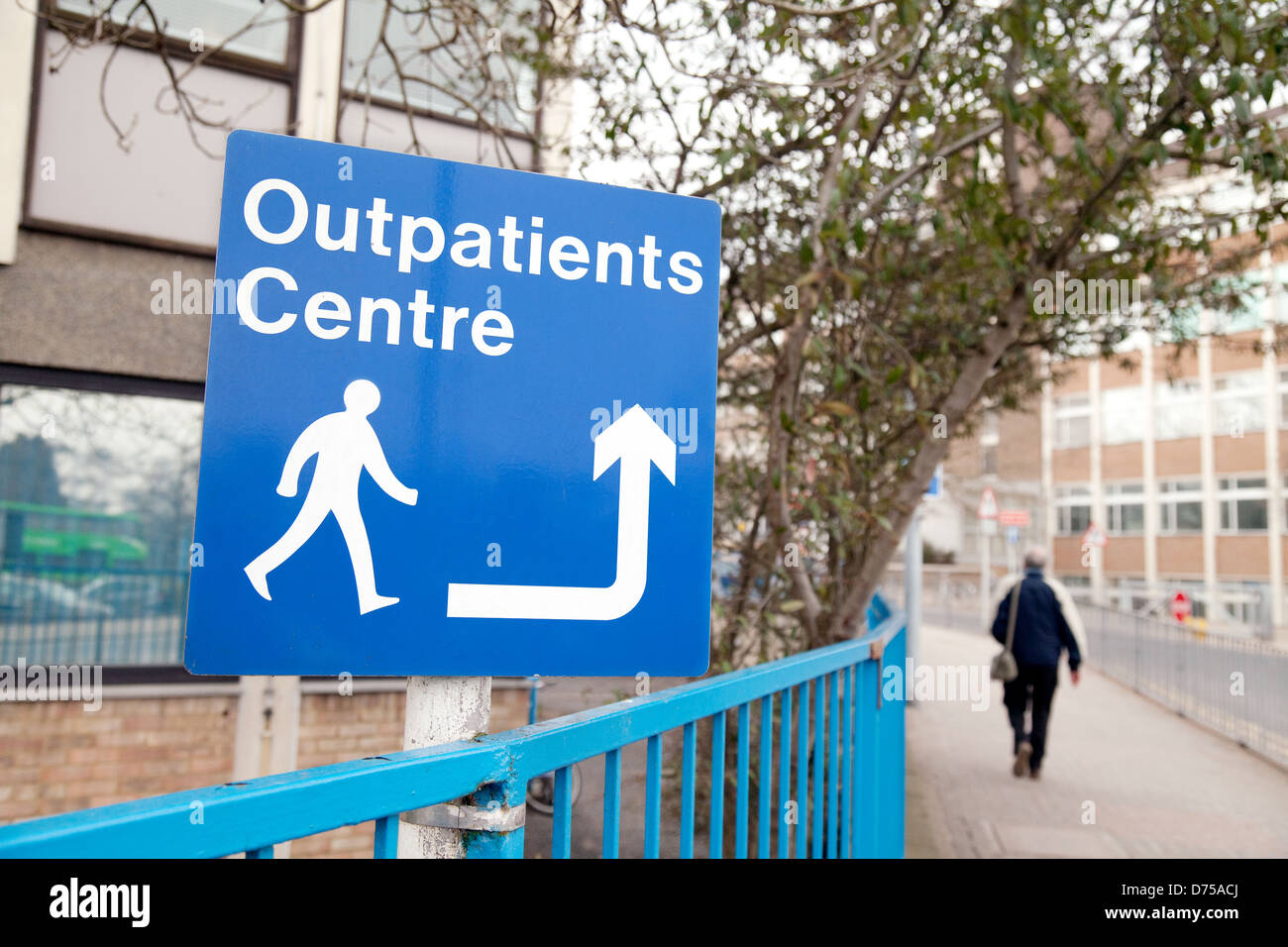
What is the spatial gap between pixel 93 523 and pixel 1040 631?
6.80m

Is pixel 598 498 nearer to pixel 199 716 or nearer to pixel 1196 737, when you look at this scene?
pixel 199 716

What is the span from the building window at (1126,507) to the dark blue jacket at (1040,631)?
2853 cm

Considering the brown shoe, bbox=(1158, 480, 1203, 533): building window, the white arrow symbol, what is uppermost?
bbox=(1158, 480, 1203, 533): building window

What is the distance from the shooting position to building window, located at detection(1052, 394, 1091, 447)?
1409 inches

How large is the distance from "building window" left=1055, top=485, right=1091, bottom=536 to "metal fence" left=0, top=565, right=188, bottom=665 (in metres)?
35.0

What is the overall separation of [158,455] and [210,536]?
16.0ft

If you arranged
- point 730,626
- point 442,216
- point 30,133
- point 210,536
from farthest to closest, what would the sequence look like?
point 30,133 < point 730,626 < point 442,216 < point 210,536

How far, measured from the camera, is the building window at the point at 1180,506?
103ft

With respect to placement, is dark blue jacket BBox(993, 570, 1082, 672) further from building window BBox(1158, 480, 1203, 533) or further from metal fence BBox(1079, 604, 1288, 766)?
building window BBox(1158, 480, 1203, 533)

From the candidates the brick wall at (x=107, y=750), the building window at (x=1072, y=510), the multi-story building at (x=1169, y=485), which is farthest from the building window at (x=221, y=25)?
the building window at (x=1072, y=510)

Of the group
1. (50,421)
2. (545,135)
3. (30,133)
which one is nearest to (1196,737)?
(545,135)

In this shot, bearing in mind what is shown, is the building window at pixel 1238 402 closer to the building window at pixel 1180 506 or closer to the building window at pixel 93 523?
the building window at pixel 1180 506

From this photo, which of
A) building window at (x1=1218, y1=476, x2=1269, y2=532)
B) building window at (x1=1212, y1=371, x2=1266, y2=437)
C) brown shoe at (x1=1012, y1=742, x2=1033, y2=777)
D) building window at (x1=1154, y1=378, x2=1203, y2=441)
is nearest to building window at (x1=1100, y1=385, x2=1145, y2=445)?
building window at (x1=1154, y1=378, x2=1203, y2=441)
